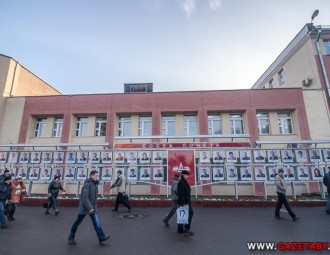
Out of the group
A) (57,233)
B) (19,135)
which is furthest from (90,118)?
(57,233)

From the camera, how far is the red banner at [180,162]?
12719mm

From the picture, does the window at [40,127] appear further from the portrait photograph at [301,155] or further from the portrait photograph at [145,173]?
the portrait photograph at [301,155]

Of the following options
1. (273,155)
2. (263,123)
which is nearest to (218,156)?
(273,155)

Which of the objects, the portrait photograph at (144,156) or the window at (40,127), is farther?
the window at (40,127)

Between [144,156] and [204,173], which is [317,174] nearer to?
[204,173]

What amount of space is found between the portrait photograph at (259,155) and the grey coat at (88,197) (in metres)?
10.4

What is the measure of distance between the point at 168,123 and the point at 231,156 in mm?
6741

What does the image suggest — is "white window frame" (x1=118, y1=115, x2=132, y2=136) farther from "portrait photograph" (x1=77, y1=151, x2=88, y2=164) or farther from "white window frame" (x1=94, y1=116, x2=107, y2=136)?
"portrait photograph" (x1=77, y1=151, x2=88, y2=164)

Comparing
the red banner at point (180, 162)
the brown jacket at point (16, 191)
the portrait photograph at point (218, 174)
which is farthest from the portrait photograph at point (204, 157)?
the brown jacket at point (16, 191)

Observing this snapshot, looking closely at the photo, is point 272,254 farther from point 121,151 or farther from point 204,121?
point 204,121

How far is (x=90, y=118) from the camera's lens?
60.8 ft

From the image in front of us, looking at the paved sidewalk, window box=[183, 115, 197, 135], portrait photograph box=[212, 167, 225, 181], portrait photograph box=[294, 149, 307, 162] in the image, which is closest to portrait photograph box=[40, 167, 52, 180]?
the paved sidewalk

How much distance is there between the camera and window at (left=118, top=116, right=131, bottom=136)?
18.1 metres

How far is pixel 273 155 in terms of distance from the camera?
502 inches
